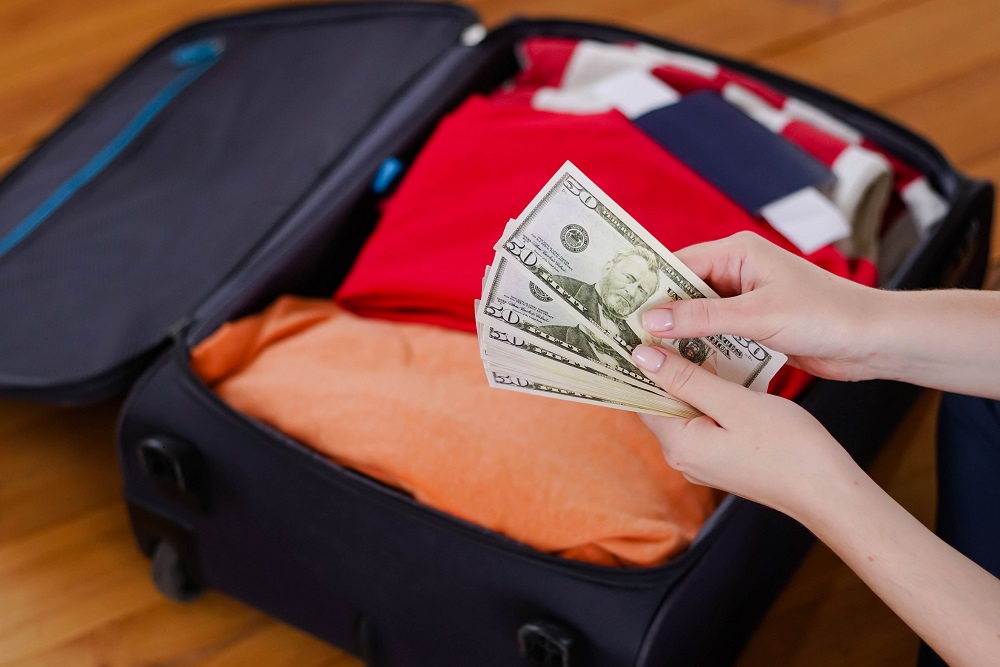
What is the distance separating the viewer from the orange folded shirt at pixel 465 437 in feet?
3.05

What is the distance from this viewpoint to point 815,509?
2.44 feet

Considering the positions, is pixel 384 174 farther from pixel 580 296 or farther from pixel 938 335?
pixel 938 335

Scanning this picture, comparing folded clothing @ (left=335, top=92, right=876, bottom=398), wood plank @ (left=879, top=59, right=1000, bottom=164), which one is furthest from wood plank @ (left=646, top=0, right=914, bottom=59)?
folded clothing @ (left=335, top=92, right=876, bottom=398)

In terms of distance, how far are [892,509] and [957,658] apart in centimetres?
10

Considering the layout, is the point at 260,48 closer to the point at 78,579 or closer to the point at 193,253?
the point at 193,253

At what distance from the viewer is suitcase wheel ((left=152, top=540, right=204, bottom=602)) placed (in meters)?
1.14

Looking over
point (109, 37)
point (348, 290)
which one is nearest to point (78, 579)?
point (348, 290)

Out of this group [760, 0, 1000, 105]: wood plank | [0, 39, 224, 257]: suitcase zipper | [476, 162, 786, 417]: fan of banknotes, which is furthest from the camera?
[760, 0, 1000, 105]: wood plank

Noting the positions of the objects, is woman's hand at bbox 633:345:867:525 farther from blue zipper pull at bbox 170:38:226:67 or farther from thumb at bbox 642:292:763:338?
blue zipper pull at bbox 170:38:226:67

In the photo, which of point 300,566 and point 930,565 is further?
point 300,566

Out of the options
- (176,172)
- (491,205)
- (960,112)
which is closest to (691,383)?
(491,205)

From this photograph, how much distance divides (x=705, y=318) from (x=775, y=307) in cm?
5

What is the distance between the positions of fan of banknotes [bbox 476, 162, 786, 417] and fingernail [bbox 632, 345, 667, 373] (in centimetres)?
2

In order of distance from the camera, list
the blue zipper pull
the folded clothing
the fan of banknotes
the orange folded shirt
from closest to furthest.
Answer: the fan of banknotes
the orange folded shirt
the folded clothing
the blue zipper pull
